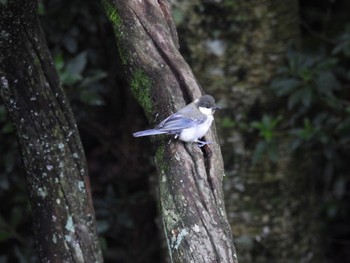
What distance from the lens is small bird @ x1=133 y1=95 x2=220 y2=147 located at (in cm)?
304

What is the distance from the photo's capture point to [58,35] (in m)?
4.91

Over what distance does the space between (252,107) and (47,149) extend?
2023 millimetres

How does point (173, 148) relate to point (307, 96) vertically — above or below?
above

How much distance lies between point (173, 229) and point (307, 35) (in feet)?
13.4

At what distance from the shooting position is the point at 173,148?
290cm

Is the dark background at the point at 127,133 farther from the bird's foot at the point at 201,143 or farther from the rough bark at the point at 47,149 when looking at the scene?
the bird's foot at the point at 201,143

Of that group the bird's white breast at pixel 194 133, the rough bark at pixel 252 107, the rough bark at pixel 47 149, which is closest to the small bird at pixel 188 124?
the bird's white breast at pixel 194 133

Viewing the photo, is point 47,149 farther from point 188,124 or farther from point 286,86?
point 286,86

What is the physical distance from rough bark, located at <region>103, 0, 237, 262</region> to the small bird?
0.04 metres

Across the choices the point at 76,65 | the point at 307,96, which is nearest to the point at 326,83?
the point at 307,96

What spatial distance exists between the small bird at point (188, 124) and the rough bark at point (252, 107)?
1.63 m

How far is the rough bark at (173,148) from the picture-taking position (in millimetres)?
2453

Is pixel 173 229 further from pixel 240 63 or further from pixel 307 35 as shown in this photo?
pixel 307 35

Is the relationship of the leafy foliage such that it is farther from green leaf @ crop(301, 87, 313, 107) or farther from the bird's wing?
the bird's wing
